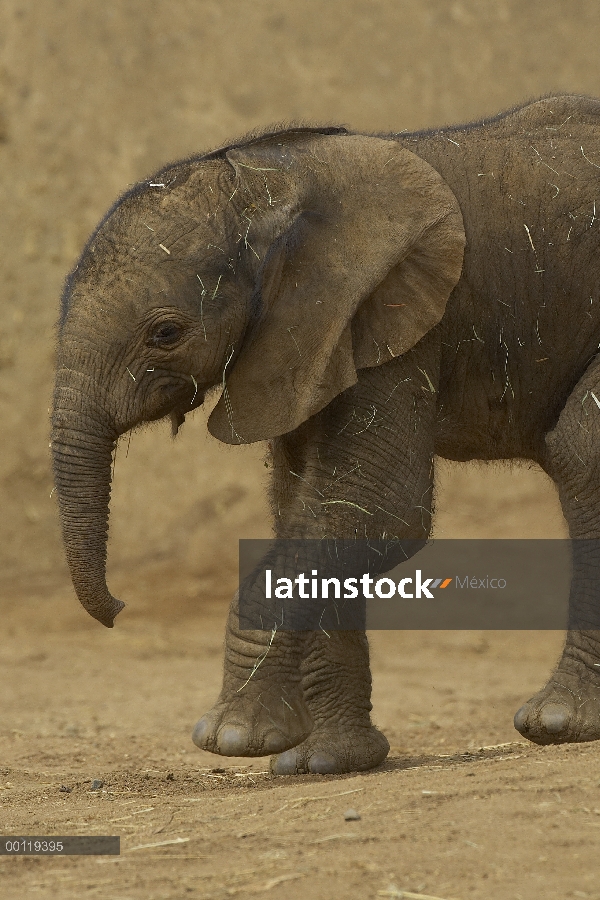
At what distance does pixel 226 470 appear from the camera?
608 inches

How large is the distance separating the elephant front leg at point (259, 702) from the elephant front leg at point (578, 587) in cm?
101

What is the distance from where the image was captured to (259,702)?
6469 mm

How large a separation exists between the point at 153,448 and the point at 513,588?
4190 mm

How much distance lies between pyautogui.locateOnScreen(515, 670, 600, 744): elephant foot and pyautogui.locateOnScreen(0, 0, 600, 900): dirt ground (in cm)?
86

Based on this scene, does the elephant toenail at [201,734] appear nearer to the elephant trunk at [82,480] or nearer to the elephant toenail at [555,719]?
the elephant trunk at [82,480]

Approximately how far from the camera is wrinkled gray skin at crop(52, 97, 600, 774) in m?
6.06

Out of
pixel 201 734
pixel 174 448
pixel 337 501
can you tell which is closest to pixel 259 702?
pixel 201 734

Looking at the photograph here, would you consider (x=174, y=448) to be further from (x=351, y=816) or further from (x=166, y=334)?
(x=351, y=816)

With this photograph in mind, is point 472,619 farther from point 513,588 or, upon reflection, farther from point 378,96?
point 378,96

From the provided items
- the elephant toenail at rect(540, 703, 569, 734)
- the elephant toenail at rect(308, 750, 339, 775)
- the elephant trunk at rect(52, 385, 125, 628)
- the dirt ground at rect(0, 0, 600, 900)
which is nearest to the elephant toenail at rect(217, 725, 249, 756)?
the dirt ground at rect(0, 0, 600, 900)

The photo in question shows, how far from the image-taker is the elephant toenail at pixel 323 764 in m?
6.98

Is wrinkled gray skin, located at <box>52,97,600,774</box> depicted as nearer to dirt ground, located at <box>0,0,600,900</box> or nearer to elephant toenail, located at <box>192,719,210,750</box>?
elephant toenail, located at <box>192,719,210,750</box>

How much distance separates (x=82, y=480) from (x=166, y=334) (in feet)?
2.30

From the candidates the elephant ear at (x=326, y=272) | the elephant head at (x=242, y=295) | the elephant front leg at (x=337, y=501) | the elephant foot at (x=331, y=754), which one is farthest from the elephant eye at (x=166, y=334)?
the elephant foot at (x=331, y=754)
